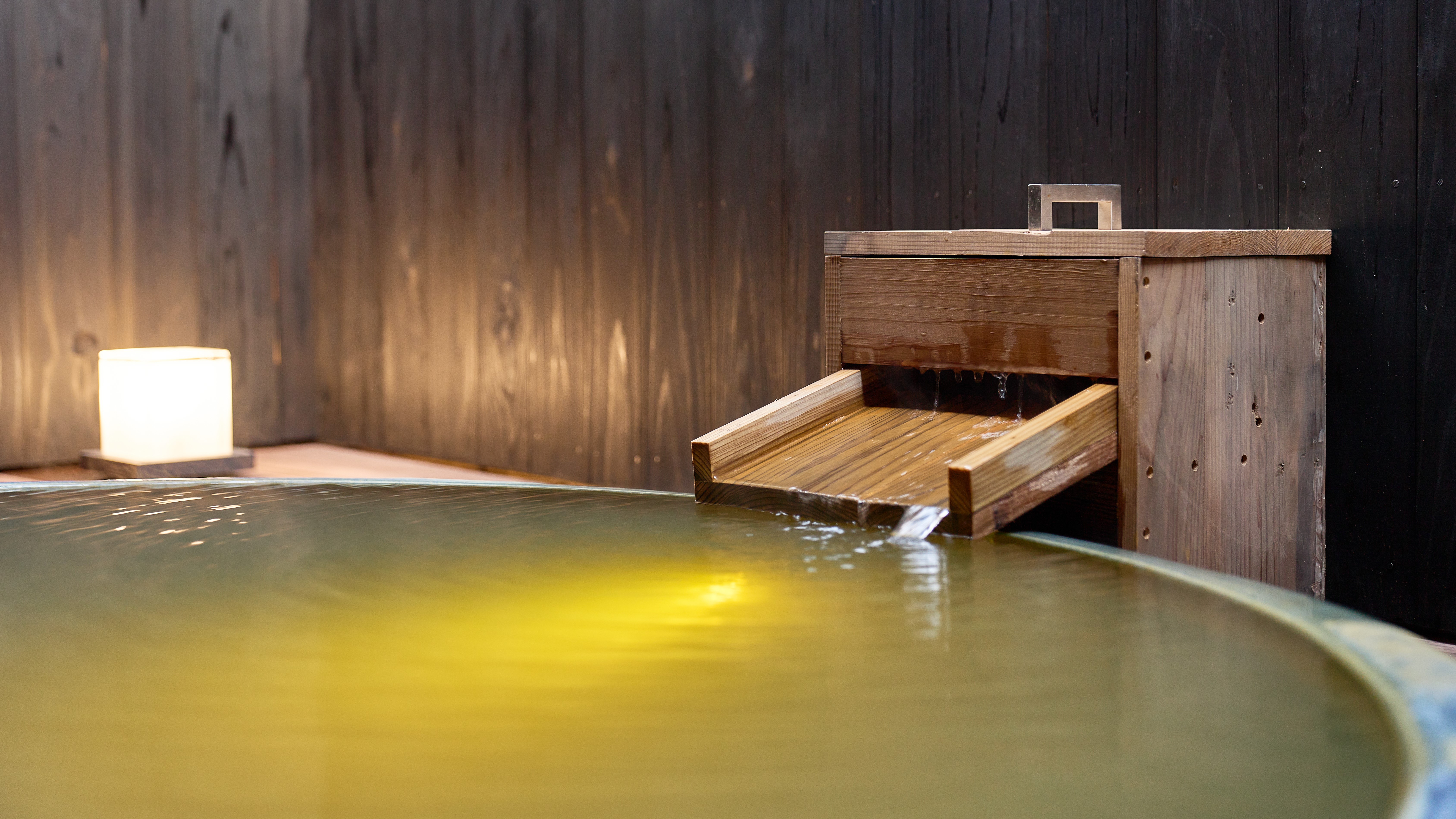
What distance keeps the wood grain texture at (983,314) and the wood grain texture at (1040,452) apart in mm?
69

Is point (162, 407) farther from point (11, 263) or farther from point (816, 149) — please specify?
point (816, 149)

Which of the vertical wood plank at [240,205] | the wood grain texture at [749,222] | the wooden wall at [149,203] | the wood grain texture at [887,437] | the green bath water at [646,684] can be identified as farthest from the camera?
the vertical wood plank at [240,205]

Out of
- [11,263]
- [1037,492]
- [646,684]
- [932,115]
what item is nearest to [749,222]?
[932,115]

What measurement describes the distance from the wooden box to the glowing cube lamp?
2.03m

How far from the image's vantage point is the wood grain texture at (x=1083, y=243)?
1797 mm

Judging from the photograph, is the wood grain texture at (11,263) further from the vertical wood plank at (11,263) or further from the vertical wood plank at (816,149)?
the vertical wood plank at (816,149)

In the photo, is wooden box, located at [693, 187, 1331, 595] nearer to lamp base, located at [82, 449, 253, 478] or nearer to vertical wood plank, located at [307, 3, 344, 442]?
lamp base, located at [82, 449, 253, 478]

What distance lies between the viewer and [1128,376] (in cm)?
179

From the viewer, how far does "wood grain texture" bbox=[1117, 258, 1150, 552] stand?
1.78 m

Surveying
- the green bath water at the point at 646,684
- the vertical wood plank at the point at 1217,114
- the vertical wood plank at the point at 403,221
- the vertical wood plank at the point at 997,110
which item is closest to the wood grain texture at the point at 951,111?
the vertical wood plank at the point at 997,110

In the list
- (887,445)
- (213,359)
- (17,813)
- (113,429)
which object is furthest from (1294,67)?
(113,429)

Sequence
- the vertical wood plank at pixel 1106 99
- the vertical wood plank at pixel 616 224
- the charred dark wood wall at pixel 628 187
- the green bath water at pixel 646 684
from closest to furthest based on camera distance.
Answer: the green bath water at pixel 646 684, the charred dark wood wall at pixel 628 187, the vertical wood plank at pixel 1106 99, the vertical wood plank at pixel 616 224

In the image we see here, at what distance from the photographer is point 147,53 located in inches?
159

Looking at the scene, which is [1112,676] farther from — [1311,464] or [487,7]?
[487,7]
